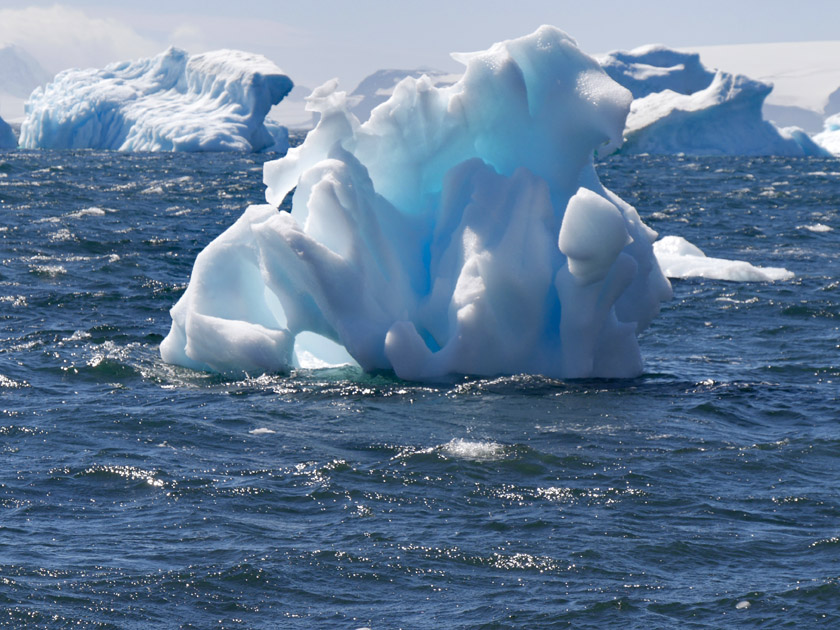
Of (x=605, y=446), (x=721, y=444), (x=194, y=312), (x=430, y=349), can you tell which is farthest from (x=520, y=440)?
(x=194, y=312)

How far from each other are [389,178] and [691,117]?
47.7m

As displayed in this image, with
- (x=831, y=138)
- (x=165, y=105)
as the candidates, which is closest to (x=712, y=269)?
(x=165, y=105)

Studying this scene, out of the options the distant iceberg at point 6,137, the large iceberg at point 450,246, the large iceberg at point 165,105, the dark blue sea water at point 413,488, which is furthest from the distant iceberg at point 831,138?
the dark blue sea water at point 413,488

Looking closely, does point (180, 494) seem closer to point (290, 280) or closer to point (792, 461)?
point (290, 280)

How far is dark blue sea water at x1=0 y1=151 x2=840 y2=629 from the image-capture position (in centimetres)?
565

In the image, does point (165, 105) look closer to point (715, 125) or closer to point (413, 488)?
point (715, 125)

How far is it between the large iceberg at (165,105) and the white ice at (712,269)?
1351 inches

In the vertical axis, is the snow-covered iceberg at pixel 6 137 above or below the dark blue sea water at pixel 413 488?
above

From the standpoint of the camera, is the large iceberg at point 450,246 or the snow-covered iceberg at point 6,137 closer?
the large iceberg at point 450,246

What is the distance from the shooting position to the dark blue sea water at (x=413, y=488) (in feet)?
18.5

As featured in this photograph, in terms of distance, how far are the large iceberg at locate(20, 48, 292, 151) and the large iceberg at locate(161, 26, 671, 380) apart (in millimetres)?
39061

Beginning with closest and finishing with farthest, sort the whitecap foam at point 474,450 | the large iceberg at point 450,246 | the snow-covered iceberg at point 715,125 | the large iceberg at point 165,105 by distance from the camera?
the whitecap foam at point 474,450
the large iceberg at point 450,246
the large iceberg at point 165,105
the snow-covered iceberg at point 715,125

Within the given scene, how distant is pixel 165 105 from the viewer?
2028 inches

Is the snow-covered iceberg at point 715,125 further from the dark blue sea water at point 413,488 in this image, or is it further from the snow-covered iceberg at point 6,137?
the dark blue sea water at point 413,488
